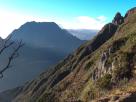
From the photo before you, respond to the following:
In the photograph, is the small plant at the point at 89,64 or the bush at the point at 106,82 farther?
the small plant at the point at 89,64

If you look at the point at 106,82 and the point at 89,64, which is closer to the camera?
the point at 106,82

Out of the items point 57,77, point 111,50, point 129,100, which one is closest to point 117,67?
point 111,50

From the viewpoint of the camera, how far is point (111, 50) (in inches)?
4594

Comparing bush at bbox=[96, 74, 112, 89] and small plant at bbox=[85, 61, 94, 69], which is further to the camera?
small plant at bbox=[85, 61, 94, 69]

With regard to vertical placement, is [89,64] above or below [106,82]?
above

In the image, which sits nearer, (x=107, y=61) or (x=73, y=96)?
(x=107, y=61)

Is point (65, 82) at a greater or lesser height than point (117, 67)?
lesser

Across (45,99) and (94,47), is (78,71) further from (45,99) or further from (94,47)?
(94,47)

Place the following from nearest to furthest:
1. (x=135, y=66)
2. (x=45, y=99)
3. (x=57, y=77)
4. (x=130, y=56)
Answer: (x=135, y=66) → (x=130, y=56) → (x=45, y=99) → (x=57, y=77)

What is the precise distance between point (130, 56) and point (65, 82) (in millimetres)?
71949

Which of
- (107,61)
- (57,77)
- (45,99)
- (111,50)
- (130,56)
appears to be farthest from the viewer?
(57,77)

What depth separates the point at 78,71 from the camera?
533 ft

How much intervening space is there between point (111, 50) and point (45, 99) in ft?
171

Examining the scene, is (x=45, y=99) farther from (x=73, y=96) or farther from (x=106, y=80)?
(x=106, y=80)
